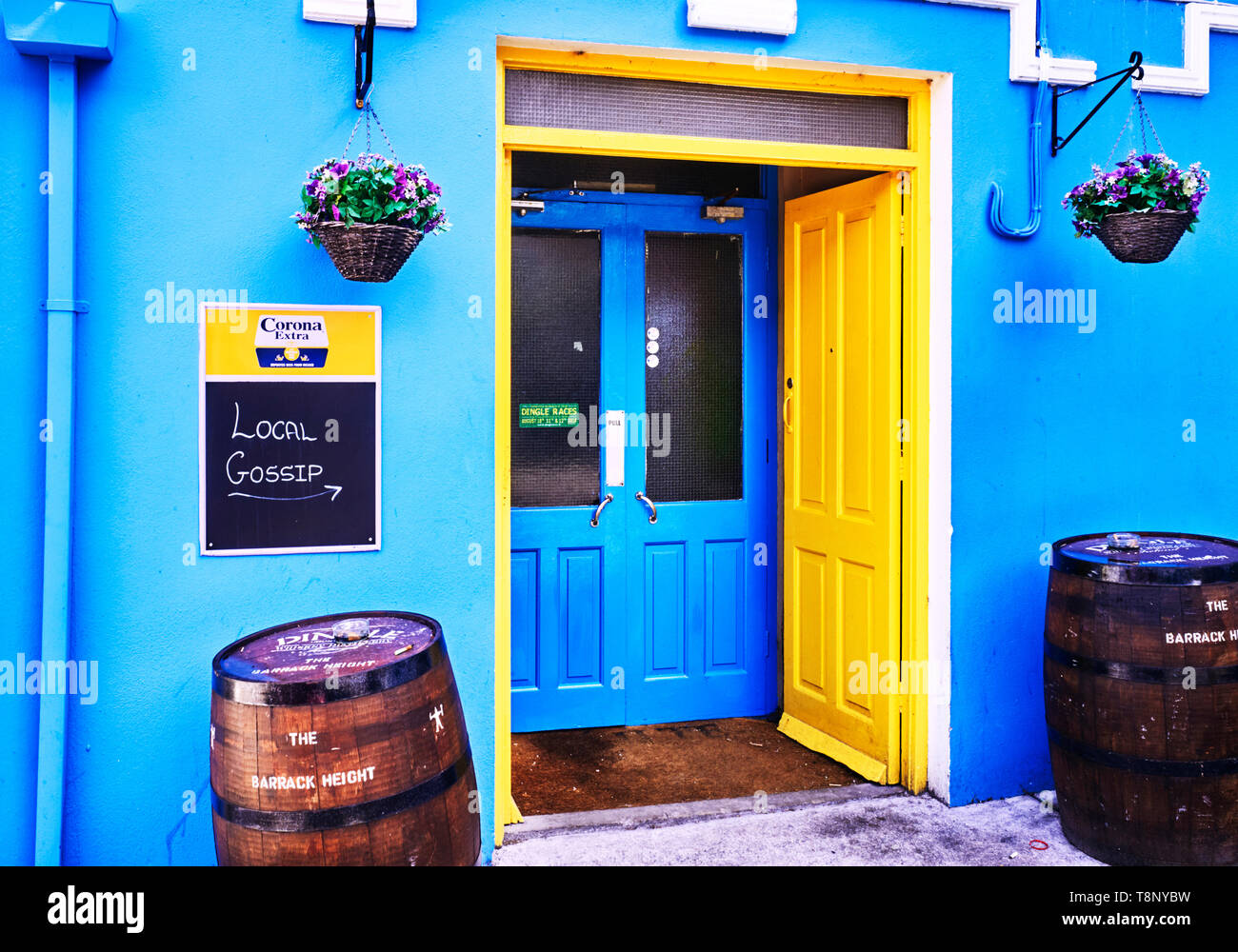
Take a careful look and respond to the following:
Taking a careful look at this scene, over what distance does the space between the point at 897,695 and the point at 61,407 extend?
9.64 feet

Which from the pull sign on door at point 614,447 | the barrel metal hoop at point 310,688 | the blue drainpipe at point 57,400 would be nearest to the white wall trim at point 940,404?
the pull sign on door at point 614,447

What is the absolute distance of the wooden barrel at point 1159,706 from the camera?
2721mm

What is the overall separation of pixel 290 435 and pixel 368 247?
0.67 m

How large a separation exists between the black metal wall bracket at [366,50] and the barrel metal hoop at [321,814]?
1.97 m

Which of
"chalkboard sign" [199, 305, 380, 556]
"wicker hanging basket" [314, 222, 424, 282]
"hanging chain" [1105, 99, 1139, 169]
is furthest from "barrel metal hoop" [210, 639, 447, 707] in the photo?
"hanging chain" [1105, 99, 1139, 169]

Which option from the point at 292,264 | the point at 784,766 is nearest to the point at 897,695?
the point at 784,766

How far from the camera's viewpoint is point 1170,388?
3518 millimetres

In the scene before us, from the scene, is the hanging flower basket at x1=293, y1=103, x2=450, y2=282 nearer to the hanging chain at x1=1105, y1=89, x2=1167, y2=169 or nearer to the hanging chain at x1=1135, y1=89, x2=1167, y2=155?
the hanging chain at x1=1105, y1=89, x2=1167, y2=169

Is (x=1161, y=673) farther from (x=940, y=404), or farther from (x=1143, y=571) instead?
(x=940, y=404)

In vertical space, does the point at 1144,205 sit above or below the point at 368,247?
above

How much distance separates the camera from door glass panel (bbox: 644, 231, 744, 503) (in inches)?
164

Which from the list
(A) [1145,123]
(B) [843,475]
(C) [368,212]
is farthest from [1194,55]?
(C) [368,212]

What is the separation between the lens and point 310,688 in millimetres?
1991

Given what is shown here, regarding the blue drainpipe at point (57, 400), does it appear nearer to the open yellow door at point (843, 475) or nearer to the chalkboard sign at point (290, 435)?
the chalkboard sign at point (290, 435)
